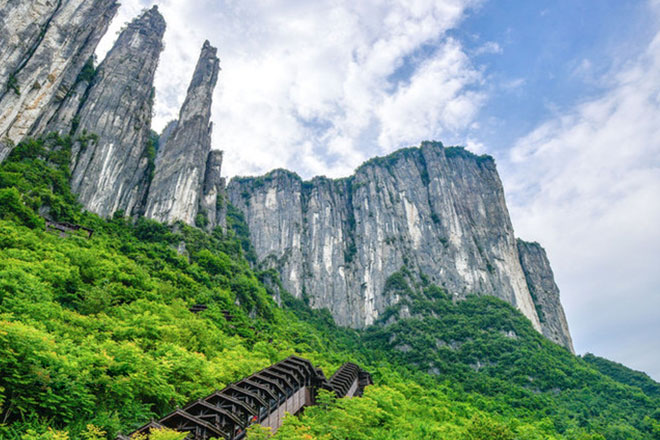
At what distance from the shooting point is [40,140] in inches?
2042

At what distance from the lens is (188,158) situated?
70.8 m

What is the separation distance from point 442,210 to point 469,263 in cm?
1913

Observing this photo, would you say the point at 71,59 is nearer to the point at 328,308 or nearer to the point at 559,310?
the point at 328,308

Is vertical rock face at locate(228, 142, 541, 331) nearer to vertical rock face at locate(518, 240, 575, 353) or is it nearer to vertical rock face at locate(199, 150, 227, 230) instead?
vertical rock face at locate(518, 240, 575, 353)

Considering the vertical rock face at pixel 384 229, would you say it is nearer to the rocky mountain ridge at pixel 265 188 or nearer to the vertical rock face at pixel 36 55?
the rocky mountain ridge at pixel 265 188

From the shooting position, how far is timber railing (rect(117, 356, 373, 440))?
38.1 ft

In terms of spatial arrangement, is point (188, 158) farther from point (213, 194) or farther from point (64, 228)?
point (64, 228)

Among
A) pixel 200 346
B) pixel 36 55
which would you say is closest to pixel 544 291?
pixel 200 346

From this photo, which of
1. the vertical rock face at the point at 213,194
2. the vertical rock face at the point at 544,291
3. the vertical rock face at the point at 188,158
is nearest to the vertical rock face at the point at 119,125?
the vertical rock face at the point at 188,158

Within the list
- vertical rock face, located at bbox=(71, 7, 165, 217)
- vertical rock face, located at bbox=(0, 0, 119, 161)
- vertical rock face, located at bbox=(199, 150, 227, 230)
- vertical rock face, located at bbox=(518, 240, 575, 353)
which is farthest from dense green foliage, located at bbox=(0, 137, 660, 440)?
vertical rock face, located at bbox=(518, 240, 575, 353)

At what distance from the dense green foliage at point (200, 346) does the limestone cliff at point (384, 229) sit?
8.89 meters

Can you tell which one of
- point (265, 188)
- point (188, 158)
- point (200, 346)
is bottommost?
point (200, 346)

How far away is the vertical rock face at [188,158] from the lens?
62.7 m

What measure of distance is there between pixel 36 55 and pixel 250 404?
5963 cm
